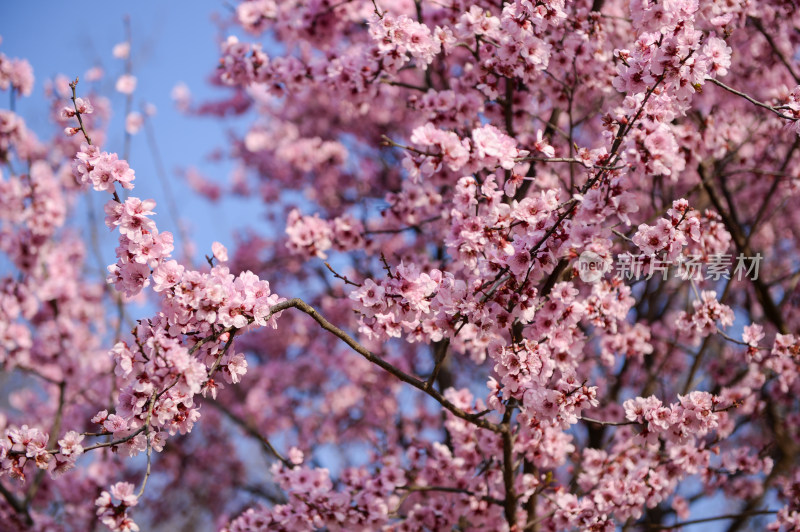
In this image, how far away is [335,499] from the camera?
424 centimetres

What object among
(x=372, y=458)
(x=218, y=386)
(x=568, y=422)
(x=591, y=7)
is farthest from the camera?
(x=372, y=458)

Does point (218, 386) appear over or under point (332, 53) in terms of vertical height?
under

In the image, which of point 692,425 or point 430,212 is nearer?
point 692,425

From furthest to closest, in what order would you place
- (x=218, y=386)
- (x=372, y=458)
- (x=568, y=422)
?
(x=372, y=458) → (x=568, y=422) → (x=218, y=386)

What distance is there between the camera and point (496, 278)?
11.5 feet

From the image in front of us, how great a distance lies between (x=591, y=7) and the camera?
5.19 metres

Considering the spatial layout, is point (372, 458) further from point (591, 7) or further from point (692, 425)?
point (591, 7)

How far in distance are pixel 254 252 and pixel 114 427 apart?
9.15m

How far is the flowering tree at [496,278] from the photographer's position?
3182mm

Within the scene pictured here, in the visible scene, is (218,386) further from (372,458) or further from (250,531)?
(372,458)

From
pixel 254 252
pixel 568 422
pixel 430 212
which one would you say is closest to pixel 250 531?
pixel 568 422

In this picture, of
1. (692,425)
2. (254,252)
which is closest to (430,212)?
(692,425)

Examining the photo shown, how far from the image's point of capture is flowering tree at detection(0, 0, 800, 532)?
3.18m

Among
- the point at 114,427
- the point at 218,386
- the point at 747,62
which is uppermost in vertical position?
the point at 747,62
